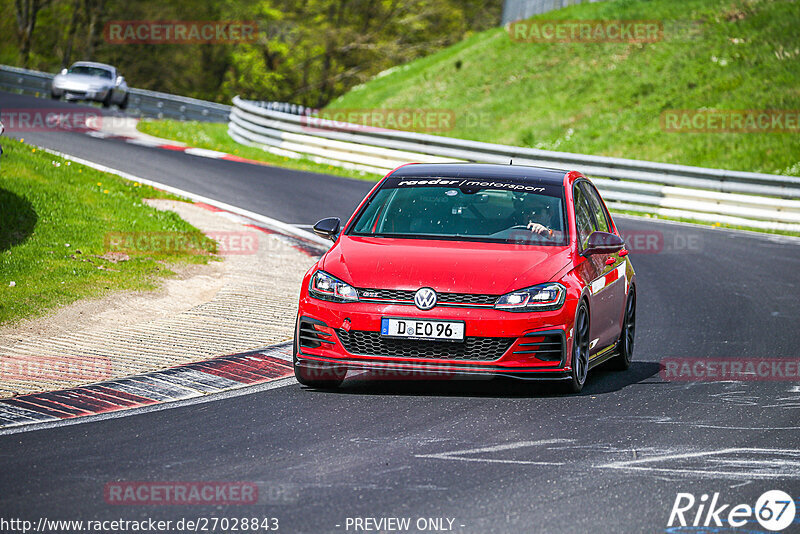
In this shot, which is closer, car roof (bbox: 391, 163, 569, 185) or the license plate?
the license plate

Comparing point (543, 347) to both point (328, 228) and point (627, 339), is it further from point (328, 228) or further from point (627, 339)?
point (627, 339)

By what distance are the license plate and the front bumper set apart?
35 mm

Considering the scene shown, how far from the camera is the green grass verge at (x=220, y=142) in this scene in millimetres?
27219

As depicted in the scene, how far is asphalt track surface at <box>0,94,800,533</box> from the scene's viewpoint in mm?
5805

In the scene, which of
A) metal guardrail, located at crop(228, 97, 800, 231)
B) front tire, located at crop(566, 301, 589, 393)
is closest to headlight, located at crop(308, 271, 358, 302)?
front tire, located at crop(566, 301, 589, 393)

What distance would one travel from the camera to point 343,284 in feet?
27.7

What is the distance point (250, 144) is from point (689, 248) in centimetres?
1479

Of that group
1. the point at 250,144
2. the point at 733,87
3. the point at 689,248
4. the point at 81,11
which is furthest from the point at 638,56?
the point at 81,11

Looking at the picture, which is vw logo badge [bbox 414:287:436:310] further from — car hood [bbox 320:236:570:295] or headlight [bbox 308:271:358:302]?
headlight [bbox 308:271:358:302]

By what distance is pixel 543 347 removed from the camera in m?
8.30

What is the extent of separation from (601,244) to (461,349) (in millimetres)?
1512

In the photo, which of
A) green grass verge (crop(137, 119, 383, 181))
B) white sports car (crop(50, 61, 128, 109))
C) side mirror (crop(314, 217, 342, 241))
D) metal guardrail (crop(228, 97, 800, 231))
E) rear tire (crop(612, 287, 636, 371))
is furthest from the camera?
white sports car (crop(50, 61, 128, 109))

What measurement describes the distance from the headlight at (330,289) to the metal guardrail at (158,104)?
110ft

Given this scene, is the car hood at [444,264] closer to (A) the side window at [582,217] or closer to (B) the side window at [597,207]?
(A) the side window at [582,217]
